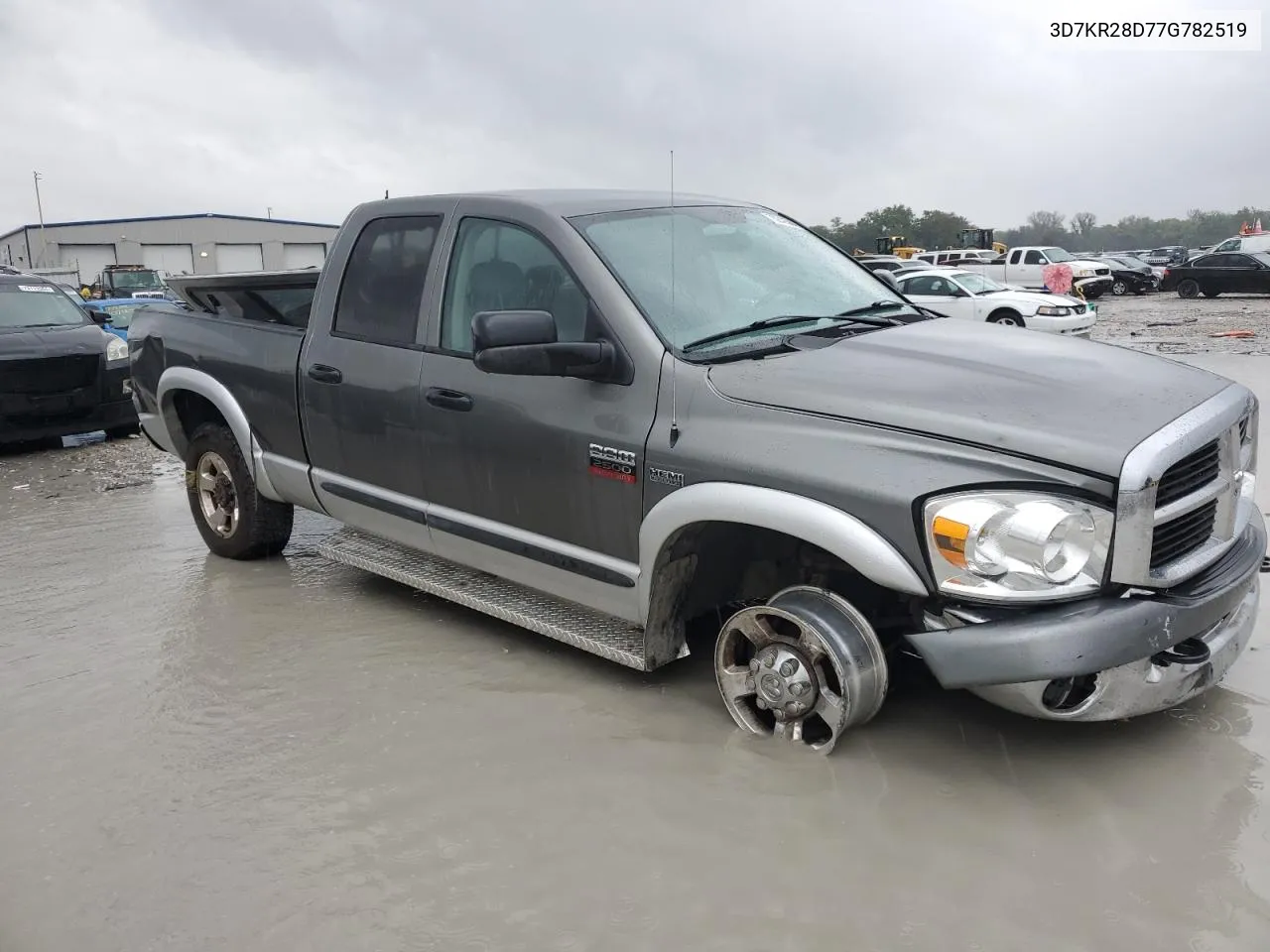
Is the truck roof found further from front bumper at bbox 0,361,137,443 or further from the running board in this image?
front bumper at bbox 0,361,137,443

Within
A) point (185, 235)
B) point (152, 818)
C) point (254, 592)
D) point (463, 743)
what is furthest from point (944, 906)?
point (185, 235)

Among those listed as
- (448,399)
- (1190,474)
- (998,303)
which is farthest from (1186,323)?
(448,399)

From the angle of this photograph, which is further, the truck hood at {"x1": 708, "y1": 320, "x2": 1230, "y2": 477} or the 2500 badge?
the 2500 badge

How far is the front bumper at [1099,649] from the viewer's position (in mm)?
2846

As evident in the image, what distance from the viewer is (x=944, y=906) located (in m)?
2.71

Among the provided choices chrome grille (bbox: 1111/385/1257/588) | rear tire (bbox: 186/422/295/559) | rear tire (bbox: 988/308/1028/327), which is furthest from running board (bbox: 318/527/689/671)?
rear tire (bbox: 988/308/1028/327)

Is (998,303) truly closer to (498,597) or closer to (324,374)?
(324,374)

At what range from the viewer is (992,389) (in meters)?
3.23

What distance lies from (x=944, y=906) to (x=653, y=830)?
2.69ft

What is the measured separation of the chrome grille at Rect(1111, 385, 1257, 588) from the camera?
2840mm

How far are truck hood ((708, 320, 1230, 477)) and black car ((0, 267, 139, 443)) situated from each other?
810cm

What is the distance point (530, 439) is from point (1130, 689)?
2093mm

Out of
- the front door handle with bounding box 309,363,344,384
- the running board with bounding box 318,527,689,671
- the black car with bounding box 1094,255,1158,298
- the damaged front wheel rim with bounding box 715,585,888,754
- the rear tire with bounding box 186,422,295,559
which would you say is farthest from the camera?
the black car with bounding box 1094,255,1158,298

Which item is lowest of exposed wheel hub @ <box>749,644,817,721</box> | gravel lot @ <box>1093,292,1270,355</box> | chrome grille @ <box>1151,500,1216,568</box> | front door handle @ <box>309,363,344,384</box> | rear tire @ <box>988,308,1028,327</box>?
gravel lot @ <box>1093,292,1270,355</box>
